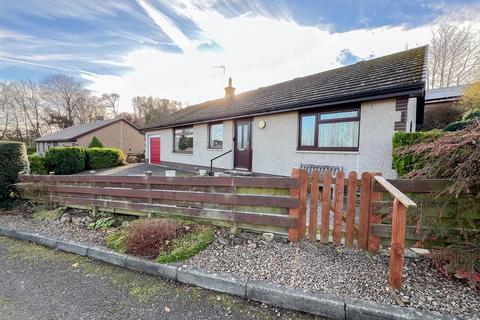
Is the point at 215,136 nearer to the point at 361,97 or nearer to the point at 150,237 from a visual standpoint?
the point at 361,97

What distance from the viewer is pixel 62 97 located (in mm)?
38938

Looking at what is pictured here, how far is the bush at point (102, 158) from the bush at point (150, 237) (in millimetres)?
15631

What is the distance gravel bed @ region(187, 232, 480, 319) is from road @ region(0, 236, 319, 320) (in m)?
0.38

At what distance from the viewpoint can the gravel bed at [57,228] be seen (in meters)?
3.95

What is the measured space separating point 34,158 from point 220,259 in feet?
46.0

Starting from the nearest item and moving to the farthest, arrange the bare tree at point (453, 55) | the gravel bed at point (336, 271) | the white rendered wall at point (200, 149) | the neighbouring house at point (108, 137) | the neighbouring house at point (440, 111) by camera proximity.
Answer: the gravel bed at point (336, 271)
the white rendered wall at point (200, 149)
the neighbouring house at point (440, 111)
the bare tree at point (453, 55)
the neighbouring house at point (108, 137)

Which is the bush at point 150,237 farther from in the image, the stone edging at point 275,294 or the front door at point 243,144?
the front door at point 243,144

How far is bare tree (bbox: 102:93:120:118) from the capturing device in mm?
42569

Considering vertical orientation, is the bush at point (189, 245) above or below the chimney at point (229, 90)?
below

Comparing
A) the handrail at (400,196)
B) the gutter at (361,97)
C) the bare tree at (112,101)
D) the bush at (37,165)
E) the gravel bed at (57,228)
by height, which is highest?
the bare tree at (112,101)

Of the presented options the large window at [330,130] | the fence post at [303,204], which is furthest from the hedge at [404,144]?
the fence post at [303,204]

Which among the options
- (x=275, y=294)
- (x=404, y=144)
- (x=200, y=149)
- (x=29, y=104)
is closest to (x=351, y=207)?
(x=275, y=294)

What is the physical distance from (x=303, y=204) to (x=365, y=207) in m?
0.79

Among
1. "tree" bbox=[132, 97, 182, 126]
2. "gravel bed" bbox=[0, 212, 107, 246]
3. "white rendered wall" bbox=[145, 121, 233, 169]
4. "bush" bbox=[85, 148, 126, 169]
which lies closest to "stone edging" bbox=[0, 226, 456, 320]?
"gravel bed" bbox=[0, 212, 107, 246]
